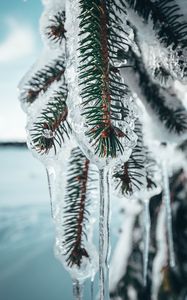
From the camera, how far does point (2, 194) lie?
24.7ft

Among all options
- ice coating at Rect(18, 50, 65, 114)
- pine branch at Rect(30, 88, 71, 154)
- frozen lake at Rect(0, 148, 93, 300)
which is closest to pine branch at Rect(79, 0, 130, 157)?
pine branch at Rect(30, 88, 71, 154)

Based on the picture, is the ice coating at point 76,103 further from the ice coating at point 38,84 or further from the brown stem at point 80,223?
the brown stem at point 80,223

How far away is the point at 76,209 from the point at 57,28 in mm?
661

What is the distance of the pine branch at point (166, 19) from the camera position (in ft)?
2.93

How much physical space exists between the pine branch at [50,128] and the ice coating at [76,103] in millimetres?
200

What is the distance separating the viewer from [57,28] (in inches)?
42.7

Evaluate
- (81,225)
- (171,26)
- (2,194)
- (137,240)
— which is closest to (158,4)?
(171,26)

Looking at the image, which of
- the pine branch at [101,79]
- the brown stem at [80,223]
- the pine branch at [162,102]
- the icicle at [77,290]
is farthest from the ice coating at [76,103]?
the icicle at [77,290]

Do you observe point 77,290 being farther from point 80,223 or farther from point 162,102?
point 162,102

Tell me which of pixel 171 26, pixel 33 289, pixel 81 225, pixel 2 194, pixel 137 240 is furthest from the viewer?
pixel 2 194

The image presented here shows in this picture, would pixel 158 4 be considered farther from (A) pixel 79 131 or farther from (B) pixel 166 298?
(B) pixel 166 298

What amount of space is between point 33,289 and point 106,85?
500 cm

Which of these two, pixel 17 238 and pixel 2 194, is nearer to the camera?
pixel 17 238

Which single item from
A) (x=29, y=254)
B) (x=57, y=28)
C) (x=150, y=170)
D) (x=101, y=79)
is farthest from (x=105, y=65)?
(x=29, y=254)
